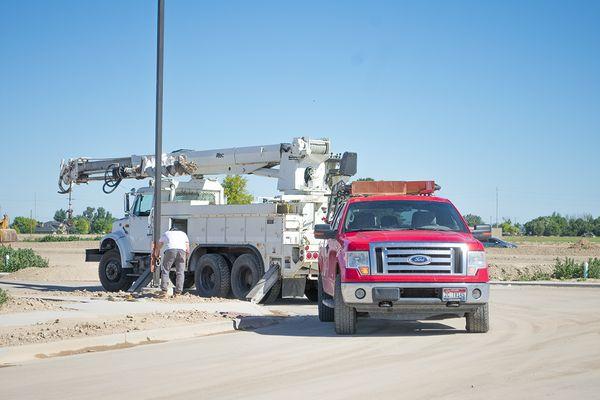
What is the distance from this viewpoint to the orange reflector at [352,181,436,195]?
16047 mm

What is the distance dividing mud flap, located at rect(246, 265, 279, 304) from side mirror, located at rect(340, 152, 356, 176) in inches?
118

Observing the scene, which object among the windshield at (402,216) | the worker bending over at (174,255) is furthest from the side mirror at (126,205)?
the windshield at (402,216)

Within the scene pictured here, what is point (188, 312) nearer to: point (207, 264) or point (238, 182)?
point (207, 264)

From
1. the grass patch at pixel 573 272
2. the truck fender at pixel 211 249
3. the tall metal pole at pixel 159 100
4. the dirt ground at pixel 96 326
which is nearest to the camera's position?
the dirt ground at pixel 96 326

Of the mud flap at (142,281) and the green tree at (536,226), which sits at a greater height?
the green tree at (536,226)

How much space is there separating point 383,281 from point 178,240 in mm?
7605

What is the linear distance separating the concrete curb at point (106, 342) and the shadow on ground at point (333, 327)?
0.85m

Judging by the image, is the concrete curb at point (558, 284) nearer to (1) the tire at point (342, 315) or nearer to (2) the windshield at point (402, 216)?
(2) the windshield at point (402, 216)

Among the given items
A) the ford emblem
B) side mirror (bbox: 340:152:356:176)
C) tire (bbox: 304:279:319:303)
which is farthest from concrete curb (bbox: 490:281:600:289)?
the ford emblem

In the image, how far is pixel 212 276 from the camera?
22.1 meters

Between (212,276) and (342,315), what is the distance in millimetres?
8959

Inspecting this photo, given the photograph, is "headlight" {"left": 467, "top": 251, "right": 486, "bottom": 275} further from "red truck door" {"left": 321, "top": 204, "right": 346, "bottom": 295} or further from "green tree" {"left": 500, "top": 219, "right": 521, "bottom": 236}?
"green tree" {"left": 500, "top": 219, "right": 521, "bottom": 236}

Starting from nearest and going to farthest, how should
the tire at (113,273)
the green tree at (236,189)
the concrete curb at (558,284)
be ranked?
the tire at (113,273)
the concrete curb at (558,284)
the green tree at (236,189)

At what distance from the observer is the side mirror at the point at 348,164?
855 inches
